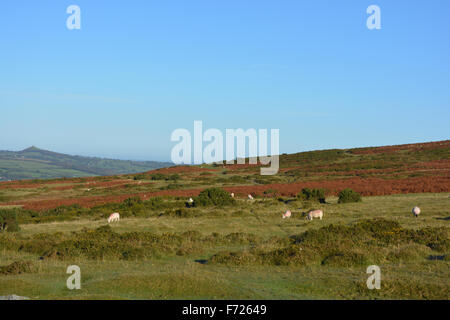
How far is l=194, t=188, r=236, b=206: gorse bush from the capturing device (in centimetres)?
3444

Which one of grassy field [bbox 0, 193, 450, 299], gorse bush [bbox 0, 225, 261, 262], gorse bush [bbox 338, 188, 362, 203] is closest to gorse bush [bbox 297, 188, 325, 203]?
gorse bush [bbox 338, 188, 362, 203]

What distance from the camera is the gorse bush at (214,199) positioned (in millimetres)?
34438

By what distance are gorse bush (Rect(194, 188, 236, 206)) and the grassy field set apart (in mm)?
8620

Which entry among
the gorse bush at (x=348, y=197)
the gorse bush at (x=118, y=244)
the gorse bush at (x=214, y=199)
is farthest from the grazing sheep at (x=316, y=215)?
the gorse bush at (x=214, y=199)

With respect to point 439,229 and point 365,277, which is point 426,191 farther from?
point 365,277

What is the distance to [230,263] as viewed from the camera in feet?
47.6

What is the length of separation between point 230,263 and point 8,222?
17.4 m

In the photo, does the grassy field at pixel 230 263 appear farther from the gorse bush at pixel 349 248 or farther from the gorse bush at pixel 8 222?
the gorse bush at pixel 8 222

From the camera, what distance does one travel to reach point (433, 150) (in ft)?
262

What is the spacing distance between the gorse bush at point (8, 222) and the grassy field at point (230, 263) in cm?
84

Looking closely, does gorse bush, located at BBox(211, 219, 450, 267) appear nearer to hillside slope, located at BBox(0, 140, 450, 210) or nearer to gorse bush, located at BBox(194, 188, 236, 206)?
gorse bush, located at BBox(194, 188, 236, 206)
